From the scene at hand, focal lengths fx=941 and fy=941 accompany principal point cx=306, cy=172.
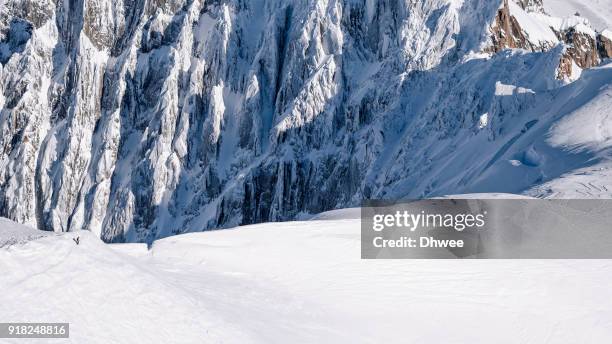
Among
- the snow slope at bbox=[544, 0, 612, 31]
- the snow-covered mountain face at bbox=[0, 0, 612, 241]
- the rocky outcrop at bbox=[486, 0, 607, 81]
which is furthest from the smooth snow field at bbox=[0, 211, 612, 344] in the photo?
the snow slope at bbox=[544, 0, 612, 31]

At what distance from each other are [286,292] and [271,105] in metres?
94.8

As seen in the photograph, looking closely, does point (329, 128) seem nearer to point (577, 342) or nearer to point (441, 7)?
point (441, 7)

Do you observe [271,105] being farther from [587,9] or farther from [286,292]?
[286,292]

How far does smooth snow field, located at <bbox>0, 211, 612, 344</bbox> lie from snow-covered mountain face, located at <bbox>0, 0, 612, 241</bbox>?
30775 mm

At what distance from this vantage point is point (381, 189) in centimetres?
8394

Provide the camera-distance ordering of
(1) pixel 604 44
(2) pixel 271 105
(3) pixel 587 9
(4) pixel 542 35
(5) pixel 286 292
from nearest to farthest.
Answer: (5) pixel 286 292
(1) pixel 604 44
(4) pixel 542 35
(3) pixel 587 9
(2) pixel 271 105

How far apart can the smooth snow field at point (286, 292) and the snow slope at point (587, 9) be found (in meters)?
89.6

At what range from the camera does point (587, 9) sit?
112 meters

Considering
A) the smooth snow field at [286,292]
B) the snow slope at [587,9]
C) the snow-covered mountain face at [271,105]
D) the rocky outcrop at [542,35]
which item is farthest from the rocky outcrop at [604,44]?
the smooth snow field at [286,292]

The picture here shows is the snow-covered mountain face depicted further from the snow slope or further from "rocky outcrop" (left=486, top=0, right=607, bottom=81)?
the snow slope

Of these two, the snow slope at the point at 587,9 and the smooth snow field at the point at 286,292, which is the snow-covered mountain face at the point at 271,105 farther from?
the smooth snow field at the point at 286,292

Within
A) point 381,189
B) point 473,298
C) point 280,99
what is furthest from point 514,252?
point 280,99

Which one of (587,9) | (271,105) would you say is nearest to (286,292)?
(271,105)

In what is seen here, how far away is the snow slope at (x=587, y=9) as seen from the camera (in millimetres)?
109188
